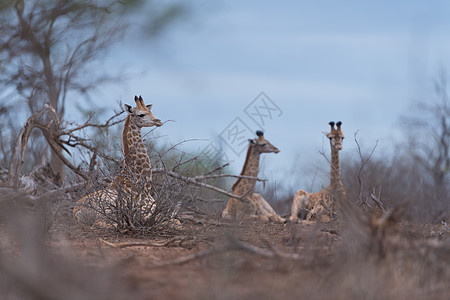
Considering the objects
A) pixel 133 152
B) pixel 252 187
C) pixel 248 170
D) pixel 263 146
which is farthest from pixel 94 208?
pixel 263 146

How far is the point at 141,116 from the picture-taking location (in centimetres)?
747

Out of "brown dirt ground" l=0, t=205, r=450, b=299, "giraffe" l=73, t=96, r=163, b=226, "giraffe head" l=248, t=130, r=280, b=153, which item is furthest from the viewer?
"giraffe head" l=248, t=130, r=280, b=153

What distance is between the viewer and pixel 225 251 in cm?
335

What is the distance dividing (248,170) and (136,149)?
4.35m

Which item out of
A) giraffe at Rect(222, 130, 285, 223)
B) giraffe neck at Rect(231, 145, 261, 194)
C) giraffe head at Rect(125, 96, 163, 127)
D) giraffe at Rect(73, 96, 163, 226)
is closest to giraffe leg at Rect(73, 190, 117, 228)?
giraffe at Rect(73, 96, 163, 226)

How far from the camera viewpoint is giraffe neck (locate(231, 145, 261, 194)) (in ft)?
37.0

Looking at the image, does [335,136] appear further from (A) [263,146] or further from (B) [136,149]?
(B) [136,149]

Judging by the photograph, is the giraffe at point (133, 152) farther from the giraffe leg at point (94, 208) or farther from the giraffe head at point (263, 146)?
the giraffe head at point (263, 146)

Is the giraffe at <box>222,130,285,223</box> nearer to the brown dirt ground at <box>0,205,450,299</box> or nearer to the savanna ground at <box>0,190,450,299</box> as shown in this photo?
the savanna ground at <box>0,190,450,299</box>

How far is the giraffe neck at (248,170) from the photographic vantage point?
37.0ft

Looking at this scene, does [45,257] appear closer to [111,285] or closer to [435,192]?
[111,285]

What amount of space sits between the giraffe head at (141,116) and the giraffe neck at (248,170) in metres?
4.13

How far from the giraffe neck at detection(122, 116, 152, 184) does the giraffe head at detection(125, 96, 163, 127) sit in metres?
0.09

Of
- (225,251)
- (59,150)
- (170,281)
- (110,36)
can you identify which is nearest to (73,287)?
(170,281)
